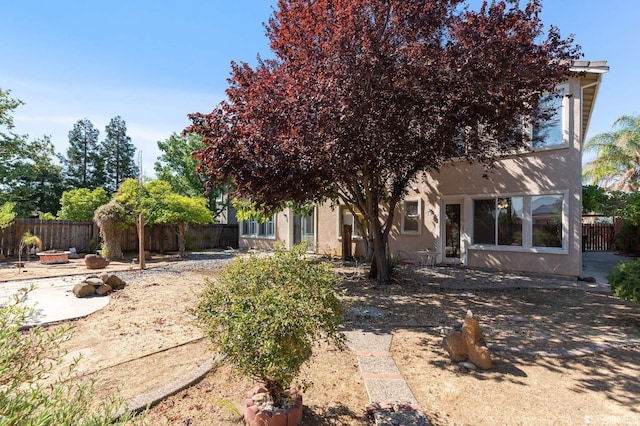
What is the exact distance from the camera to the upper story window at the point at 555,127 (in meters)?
10.2

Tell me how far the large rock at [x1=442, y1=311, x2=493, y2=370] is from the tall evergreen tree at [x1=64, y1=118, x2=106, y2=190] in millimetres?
42387

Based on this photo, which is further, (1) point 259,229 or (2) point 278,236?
(1) point 259,229

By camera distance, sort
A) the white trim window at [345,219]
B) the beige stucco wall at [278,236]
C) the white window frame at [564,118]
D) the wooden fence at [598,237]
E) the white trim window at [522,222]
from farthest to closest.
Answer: the wooden fence at [598,237] < the beige stucco wall at [278,236] < the white trim window at [345,219] < the white trim window at [522,222] < the white window frame at [564,118]

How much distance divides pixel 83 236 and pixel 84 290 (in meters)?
11.7

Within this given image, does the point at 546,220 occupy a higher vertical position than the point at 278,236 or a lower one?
higher

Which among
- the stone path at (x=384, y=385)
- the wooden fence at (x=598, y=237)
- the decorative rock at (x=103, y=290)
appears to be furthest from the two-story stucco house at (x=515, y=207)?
the wooden fence at (x=598, y=237)

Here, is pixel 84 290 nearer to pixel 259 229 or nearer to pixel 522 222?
pixel 522 222

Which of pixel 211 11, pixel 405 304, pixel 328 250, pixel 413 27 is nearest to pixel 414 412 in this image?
pixel 405 304

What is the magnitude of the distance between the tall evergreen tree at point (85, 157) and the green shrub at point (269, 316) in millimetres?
41694

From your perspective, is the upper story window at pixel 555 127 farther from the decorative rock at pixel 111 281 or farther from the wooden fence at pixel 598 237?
the wooden fence at pixel 598 237

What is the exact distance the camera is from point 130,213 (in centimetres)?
1494

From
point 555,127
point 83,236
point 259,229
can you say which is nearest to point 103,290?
point 83,236

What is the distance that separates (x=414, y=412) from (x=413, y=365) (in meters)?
1.17

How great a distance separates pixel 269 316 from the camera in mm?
2693
